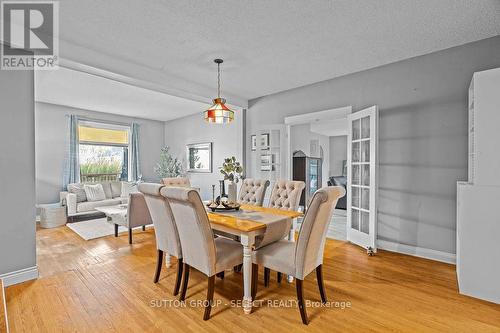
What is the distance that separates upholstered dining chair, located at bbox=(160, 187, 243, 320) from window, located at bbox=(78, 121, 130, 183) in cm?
554

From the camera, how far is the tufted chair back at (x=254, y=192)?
11.3 feet

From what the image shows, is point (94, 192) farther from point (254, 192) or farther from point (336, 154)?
point (336, 154)

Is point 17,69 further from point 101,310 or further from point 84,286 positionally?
point 101,310

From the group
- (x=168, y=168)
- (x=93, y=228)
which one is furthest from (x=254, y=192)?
(x=168, y=168)

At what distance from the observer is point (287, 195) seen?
3.18m

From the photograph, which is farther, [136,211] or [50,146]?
[50,146]

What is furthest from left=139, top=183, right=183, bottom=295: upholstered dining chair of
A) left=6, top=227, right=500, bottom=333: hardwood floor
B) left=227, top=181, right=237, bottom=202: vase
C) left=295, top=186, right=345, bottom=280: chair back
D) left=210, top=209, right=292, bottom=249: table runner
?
left=295, top=186, right=345, bottom=280: chair back

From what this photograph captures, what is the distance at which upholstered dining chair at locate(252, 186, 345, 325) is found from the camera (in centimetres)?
189

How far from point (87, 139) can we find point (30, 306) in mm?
5210

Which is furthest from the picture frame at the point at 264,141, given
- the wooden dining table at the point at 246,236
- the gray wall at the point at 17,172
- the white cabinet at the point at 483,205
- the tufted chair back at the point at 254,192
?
the gray wall at the point at 17,172

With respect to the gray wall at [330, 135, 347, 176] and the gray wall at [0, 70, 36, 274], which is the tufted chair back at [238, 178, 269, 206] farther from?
the gray wall at [330, 135, 347, 176]

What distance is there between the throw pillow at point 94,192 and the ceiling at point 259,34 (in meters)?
3.27

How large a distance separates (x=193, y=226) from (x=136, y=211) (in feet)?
8.24

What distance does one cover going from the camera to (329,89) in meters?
4.24
